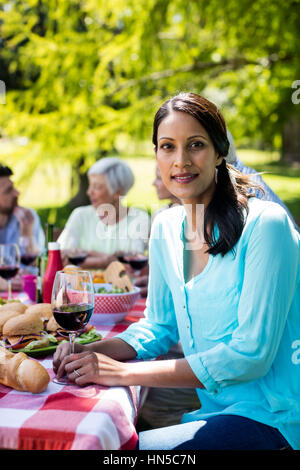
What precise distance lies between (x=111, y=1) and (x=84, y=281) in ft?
17.0

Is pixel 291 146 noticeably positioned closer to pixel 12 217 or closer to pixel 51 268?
pixel 12 217

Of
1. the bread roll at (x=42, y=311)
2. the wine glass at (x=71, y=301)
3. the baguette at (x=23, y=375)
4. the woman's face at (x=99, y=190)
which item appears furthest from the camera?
the woman's face at (x=99, y=190)

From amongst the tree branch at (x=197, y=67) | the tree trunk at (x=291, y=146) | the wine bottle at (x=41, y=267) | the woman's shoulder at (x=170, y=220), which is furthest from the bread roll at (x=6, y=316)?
the tree trunk at (x=291, y=146)

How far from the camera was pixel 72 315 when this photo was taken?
4.26 ft

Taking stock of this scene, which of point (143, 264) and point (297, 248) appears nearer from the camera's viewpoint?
point (297, 248)

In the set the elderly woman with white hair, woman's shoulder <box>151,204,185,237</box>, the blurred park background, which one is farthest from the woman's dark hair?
the blurred park background

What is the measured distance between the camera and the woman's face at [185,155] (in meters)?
1.51

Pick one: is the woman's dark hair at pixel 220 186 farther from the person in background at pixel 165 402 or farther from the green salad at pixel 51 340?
the person in background at pixel 165 402

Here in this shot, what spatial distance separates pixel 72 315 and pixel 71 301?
4cm

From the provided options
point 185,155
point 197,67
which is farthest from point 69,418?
point 197,67

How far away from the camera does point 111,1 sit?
5.66 metres

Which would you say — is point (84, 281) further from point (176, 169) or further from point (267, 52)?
point (267, 52)

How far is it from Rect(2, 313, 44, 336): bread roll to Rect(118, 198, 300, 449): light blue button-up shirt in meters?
0.29
